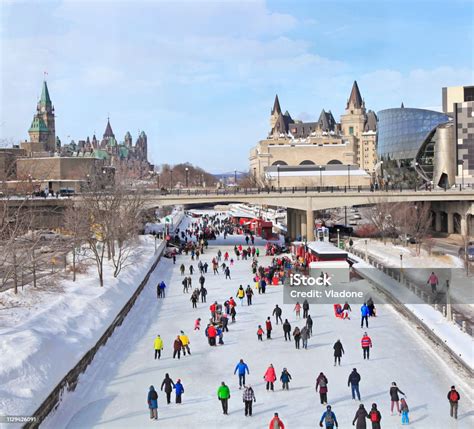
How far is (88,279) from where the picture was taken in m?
29.8

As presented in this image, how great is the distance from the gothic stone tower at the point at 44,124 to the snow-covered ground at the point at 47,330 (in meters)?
135

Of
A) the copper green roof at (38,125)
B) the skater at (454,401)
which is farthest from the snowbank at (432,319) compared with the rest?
the copper green roof at (38,125)

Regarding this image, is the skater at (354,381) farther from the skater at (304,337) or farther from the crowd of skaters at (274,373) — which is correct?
the skater at (304,337)

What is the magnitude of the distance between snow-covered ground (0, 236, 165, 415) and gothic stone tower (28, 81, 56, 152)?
13471cm

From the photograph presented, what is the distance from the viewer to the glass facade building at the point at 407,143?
83.9m

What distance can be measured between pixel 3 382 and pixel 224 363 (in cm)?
653

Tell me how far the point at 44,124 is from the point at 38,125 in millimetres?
2677

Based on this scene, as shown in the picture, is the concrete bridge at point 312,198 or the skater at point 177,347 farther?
the concrete bridge at point 312,198

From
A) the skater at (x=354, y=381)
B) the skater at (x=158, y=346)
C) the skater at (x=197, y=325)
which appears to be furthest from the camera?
the skater at (x=197, y=325)


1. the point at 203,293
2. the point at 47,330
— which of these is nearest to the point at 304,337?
the point at 47,330

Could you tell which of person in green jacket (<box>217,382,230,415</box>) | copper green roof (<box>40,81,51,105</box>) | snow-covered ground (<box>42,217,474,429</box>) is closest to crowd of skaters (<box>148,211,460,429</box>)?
person in green jacket (<box>217,382,230,415</box>)

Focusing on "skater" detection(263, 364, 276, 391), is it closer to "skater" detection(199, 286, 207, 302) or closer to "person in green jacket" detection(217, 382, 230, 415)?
"person in green jacket" detection(217, 382, 230, 415)

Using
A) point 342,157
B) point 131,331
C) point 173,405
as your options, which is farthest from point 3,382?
point 342,157

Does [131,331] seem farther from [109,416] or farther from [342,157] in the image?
[342,157]
